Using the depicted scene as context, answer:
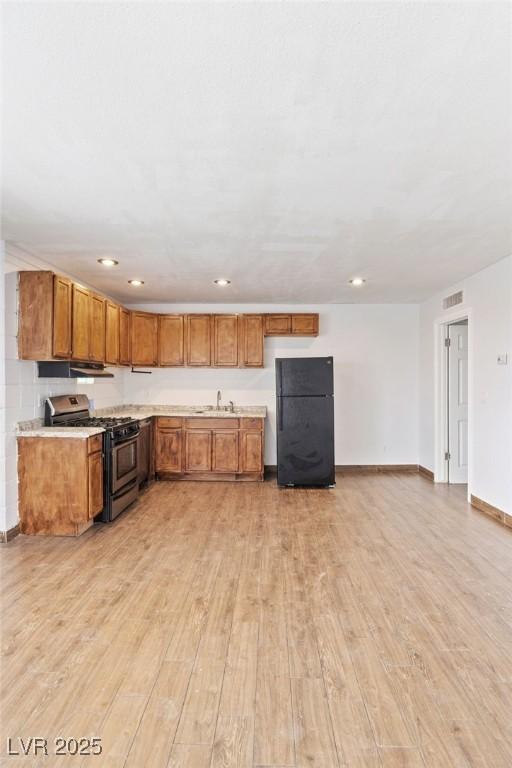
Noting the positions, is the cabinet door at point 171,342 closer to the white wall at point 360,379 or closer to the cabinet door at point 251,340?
the white wall at point 360,379

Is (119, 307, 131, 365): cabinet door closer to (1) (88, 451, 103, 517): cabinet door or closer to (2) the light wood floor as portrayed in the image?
(1) (88, 451, 103, 517): cabinet door

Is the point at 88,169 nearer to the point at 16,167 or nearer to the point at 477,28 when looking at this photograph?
the point at 16,167

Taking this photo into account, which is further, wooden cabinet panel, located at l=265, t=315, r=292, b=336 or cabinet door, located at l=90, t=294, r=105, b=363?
wooden cabinet panel, located at l=265, t=315, r=292, b=336

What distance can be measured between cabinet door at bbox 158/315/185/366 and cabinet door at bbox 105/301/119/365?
2.65 feet

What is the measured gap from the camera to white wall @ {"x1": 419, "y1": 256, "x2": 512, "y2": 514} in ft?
12.8

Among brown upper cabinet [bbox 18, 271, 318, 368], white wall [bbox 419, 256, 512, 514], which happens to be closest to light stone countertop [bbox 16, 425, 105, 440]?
brown upper cabinet [bbox 18, 271, 318, 368]

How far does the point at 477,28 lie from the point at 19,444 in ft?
13.0

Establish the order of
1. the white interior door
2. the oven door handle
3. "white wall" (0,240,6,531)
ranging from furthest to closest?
1. the white interior door
2. the oven door handle
3. "white wall" (0,240,6,531)

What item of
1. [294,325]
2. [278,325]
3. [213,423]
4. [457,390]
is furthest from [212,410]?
[457,390]

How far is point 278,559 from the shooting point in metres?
3.11

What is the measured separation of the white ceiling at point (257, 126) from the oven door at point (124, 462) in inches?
76.3

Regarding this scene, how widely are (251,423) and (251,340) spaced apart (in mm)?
1186

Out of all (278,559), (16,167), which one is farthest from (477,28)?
(278,559)
